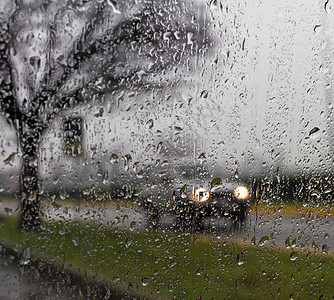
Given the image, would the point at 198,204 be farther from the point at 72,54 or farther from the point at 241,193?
the point at 72,54

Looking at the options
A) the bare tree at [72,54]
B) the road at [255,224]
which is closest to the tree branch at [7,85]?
the bare tree at [72,54]

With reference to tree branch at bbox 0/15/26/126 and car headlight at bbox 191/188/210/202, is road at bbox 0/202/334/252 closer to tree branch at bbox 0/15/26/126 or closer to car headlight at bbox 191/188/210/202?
car headlight at bbox 191/188/210/202

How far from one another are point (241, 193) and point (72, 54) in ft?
2.61

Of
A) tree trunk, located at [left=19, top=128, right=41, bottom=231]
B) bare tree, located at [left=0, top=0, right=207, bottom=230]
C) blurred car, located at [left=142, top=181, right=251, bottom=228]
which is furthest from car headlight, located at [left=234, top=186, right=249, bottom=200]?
tree trunk, located at [left=19, top=128, right=41, bottom=231]

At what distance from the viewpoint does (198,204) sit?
1137 millimetres

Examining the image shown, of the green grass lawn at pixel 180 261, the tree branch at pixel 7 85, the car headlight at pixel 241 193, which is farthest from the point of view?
the car headlight at pixel 241 193

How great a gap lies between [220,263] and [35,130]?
813mm

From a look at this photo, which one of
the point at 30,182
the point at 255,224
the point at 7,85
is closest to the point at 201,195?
the point at 255,224

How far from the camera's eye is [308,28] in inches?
53.3

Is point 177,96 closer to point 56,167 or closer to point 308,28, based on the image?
point 56,167

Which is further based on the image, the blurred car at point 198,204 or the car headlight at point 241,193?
the car headlight at point 241,193

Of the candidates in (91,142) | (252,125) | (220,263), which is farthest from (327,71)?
(91,142)

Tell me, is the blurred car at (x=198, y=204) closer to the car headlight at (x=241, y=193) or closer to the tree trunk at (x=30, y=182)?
the car headlight at (x=241, y=193)

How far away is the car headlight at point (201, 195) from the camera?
1135 millimetres
